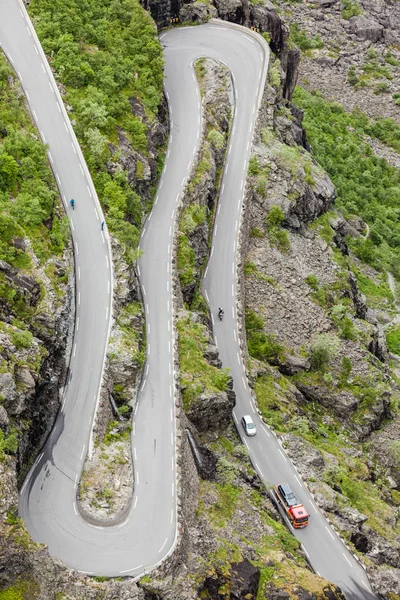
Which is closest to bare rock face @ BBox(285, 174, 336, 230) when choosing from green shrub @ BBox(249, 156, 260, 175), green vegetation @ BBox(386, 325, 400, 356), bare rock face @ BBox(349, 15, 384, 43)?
green shrub @ BBox(249, 156, 260, 175)

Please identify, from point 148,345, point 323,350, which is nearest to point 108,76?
point 148,345

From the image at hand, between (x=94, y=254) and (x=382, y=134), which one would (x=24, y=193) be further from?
(x=382, y=134)

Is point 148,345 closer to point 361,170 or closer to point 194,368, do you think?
point 194,368

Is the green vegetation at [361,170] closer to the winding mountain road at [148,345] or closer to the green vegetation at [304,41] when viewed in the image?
the green vegetation at [304,41]

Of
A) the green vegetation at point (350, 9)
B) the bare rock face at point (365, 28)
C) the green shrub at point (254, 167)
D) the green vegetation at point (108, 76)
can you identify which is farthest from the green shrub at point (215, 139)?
the green vegetation at point (350, 9)

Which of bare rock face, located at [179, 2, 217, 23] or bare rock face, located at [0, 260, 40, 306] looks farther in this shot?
bare rock face, located at [179, 2, 217, 23]

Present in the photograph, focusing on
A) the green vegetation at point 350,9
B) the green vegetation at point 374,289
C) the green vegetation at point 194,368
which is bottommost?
the green vegetation at point 374,289

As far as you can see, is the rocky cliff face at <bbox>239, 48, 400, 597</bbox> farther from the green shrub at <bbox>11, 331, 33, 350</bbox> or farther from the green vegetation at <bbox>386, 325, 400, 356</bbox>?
the green shrub at <bbox>11, 331, 33, 350</bbox>
